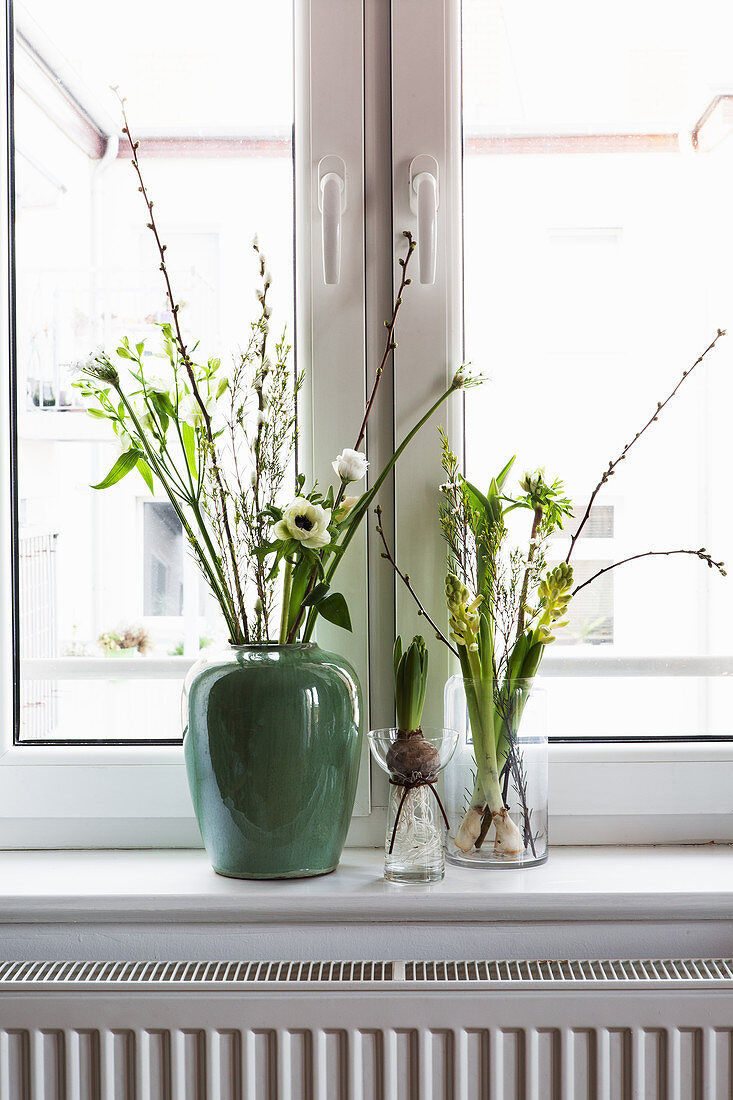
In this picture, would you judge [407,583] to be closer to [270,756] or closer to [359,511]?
[359,511]

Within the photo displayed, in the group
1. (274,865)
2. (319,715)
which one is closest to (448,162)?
(319,715)

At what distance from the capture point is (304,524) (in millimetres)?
1043

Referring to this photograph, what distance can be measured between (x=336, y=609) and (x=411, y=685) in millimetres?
124

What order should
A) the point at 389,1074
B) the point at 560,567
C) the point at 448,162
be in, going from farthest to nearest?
1. the point at 448,162
2. the point at 560,567
3. the point at 389,1074

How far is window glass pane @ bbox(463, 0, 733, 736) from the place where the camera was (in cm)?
127

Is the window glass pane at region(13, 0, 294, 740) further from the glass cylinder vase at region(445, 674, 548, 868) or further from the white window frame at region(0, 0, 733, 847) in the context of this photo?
the glass cylinder vase at region(445, 674, 548, 868)

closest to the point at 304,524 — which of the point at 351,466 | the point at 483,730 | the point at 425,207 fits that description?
the point at 351,466

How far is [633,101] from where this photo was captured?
49.9 inches

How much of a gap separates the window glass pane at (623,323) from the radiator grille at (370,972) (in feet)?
1.01

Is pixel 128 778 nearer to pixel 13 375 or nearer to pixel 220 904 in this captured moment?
pixel 220 904

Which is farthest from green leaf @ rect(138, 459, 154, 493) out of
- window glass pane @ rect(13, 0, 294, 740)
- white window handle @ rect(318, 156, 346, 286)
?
white window handle @ rect(318, 156, 346, 286)

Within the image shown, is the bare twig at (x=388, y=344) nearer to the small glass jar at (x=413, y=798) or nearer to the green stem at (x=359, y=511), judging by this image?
the green stem at (x=359, y=511)

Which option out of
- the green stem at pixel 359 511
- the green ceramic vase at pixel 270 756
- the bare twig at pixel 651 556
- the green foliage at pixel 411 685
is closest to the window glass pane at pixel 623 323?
the bare twig at pixel 651 556

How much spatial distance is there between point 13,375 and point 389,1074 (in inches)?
37.2
